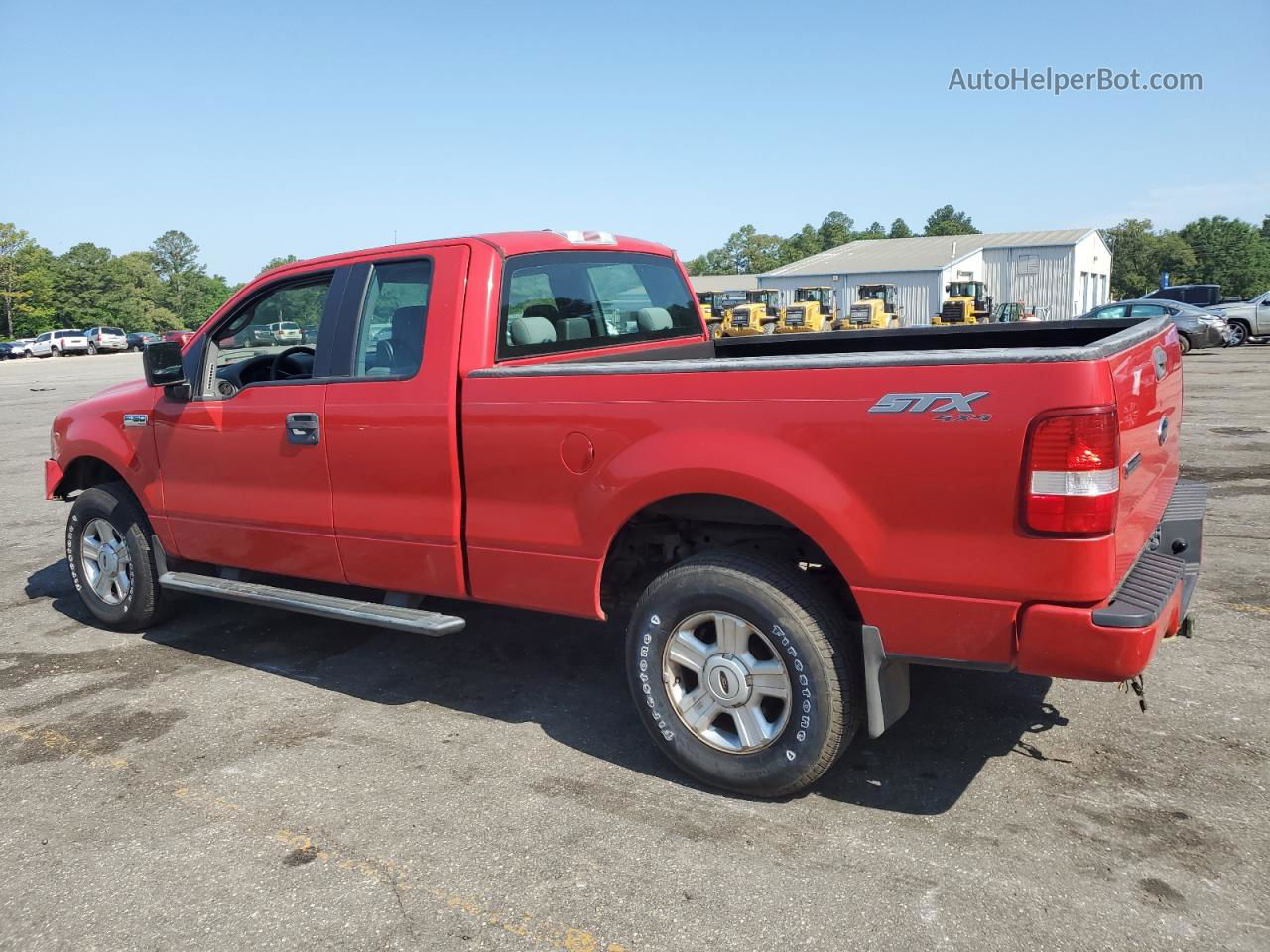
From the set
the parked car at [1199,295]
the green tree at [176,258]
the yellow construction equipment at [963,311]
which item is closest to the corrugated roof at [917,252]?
the yellow construction equipment at [963,311]

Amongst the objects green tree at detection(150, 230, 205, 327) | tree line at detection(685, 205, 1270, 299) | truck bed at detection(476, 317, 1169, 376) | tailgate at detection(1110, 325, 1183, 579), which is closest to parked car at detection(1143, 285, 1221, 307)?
truck bed at detection(476, 317, 1169, 376)

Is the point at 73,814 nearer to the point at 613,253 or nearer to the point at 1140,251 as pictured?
the point at 613,253

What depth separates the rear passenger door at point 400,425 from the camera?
164 inches

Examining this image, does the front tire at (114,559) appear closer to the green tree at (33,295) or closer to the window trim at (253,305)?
the window trim at (253,305)

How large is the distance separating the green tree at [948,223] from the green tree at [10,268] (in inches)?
4701

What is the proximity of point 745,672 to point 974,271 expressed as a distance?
6270 centimetres

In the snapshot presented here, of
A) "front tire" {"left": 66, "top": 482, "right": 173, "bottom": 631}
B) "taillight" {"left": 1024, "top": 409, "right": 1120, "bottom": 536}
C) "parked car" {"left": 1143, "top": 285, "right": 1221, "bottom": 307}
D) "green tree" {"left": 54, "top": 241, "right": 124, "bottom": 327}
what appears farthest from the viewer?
"green tree" {"left": 54, "top": 241, "right": 124, "bottom": 327}

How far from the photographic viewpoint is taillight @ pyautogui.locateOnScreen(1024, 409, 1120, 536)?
2.84 m

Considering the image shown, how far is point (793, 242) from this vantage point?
14512 centimetres

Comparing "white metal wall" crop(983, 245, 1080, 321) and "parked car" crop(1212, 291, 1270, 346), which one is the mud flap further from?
"white metal wall" crop(983, 245, 1080, 321)

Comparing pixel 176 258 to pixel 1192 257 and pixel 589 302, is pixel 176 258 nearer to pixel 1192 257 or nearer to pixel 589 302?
pixel 1192 257

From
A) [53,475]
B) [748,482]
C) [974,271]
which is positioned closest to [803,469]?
[748,482]

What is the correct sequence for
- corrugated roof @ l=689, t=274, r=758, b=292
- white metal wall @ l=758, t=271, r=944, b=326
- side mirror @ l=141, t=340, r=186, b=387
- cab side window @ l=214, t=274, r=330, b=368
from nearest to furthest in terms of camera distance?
cab side window @ l=214, t=274, r=330, b=368 < side mirror @ l=141, t=340, r=186, b=387 < white metal wall @ l=758, t=271, r=944, b=326 < corrugated roof @ l=689, t=274, r=758, b=292

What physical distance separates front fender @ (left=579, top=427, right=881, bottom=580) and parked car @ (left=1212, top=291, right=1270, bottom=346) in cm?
3026
